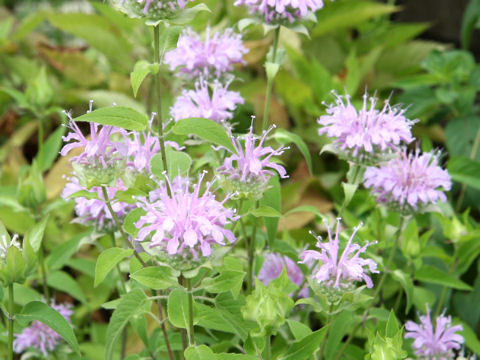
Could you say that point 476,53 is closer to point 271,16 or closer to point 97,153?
point 271,16

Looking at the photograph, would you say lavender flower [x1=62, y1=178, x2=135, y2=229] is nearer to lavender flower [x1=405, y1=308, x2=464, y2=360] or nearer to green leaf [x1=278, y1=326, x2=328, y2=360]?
green leaf [x1=278, y1=326, x2=328, y2=360]

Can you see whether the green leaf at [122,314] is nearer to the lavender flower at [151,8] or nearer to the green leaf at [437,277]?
the lavender flower at [151,8]

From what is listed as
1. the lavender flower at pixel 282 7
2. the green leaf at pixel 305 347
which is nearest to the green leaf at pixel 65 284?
the green leaf at pixel 305 347

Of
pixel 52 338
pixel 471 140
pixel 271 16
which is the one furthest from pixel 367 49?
pixel 52 338

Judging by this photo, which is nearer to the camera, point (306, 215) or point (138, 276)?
point (138, 276)

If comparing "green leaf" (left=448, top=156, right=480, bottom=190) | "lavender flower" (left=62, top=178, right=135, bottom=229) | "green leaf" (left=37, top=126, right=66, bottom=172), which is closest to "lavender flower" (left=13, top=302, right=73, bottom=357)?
"lavender flower" (left=62, top=178, right=135, bottom=229)

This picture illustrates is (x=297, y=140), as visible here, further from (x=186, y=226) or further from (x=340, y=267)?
(x=186, y=226)

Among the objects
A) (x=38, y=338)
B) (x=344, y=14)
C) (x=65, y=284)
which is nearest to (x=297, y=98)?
(x=344, y=14)
